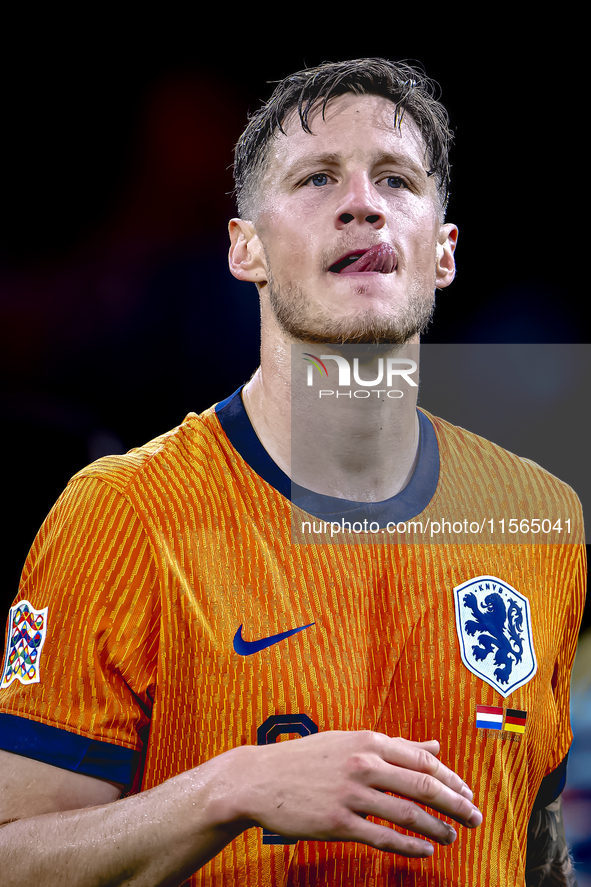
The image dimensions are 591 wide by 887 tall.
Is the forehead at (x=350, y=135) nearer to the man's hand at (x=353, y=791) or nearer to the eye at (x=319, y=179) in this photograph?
the eye at (x=319, y=179)

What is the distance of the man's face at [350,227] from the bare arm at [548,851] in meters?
1.03

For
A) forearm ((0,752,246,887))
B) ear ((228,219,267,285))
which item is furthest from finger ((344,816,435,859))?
ear ((228,219,267,285))

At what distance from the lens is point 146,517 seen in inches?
54.8

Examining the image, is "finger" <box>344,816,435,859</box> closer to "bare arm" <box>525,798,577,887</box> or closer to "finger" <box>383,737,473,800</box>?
"finger" <box>383,737,473,800</box>

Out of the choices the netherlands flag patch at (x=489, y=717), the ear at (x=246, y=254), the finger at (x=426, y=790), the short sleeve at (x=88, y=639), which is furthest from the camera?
the ear at (x=246, y=254)

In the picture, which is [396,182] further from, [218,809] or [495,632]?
[218,809]

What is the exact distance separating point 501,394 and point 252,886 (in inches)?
57.4

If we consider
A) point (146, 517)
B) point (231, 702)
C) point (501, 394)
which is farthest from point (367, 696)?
point (501, 394)

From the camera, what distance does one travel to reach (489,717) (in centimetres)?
141

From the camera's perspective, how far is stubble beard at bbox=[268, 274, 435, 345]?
1436 mm

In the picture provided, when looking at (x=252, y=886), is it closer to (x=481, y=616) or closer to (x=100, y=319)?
(x=481, y=616)

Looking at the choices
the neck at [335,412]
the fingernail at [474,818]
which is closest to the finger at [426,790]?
the fingernail at [474,818]

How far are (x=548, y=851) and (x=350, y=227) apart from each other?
1.33 meters

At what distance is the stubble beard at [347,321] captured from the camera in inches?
56.5
